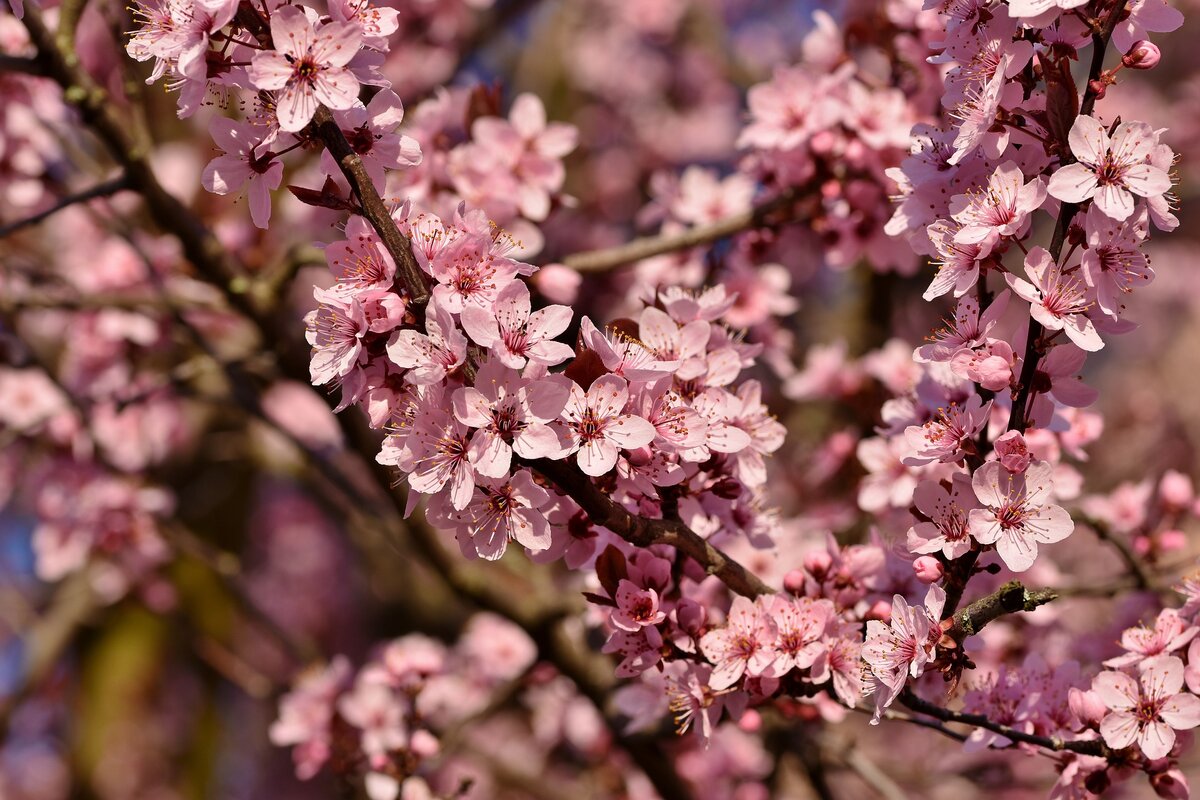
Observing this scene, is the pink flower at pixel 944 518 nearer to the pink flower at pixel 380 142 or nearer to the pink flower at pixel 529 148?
the pink flower at pixel 380 142

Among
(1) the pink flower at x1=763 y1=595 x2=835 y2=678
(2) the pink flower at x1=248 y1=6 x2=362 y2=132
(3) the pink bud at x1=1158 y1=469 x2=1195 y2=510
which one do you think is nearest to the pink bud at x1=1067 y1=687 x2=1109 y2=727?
(1) the pink flower at x1=763 y1=595 x2=835 y2=678

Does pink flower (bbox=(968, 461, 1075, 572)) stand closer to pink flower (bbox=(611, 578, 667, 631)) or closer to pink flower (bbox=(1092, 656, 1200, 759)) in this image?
pink flower (bbox=(1092, 656, 1200, 759))

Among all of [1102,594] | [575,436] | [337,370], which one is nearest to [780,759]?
[1102,594]

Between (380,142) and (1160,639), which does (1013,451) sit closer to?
(1160,639)

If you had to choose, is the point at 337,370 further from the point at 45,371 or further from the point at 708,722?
the point at 45,371

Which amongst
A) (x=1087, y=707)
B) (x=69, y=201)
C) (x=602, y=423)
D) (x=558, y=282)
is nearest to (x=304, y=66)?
(x=602, y=423)
